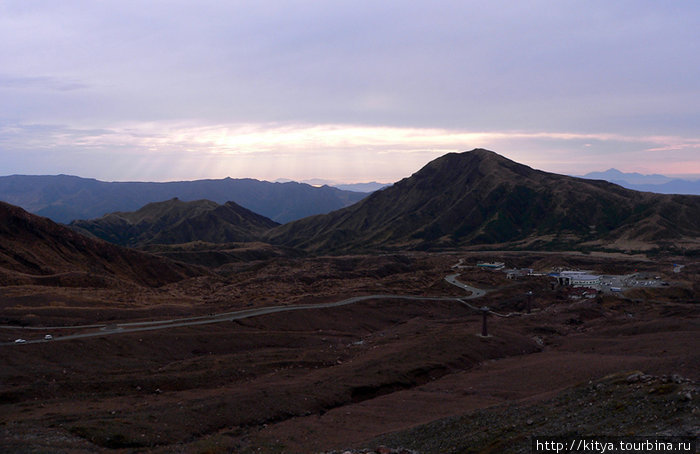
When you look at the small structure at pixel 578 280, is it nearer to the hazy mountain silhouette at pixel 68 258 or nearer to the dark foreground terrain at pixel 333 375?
the dark foreground terrain at pixel 333 375

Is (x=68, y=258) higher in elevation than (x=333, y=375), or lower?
higher

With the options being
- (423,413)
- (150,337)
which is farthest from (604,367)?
(150,337)

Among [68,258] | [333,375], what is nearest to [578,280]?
[333,375]

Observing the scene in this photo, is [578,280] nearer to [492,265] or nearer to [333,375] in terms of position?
[492,265]

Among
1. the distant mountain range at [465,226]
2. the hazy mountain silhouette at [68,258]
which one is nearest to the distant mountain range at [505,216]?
the distant mountain range at [465,226]

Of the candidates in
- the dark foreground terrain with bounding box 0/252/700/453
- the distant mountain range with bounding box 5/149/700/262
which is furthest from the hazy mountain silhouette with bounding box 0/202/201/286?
the dark foreground terrain with bounding box 0/252/700/453

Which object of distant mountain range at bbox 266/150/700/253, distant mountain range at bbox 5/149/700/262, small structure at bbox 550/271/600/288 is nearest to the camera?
small structure at bbox 550/271/600/288

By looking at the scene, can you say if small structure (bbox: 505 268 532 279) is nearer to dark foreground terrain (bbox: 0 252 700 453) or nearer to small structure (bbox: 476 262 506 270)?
small structure (bbox: 476 262 506 270)
